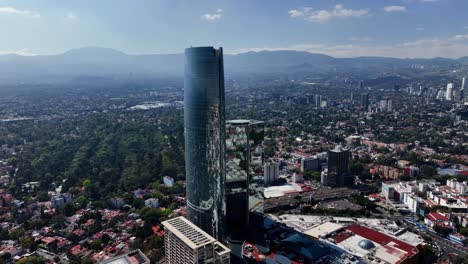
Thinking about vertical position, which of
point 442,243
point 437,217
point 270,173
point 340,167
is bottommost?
point 442,243

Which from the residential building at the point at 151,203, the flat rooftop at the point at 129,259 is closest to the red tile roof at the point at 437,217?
the flat rooftop at the point at 129,259

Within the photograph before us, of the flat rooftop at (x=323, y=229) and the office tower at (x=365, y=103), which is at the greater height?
the office tower at (x=365, y=103)

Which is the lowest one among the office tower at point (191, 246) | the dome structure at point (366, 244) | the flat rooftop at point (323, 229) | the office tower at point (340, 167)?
the flat rooftop at point (323, 229)

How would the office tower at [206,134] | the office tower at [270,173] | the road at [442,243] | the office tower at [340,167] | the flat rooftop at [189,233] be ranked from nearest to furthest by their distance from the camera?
the flat rooftop at [189,233], the office tower at [206,134], the road at [442,243], the office tower at [340,167], the office tower at [270,173]

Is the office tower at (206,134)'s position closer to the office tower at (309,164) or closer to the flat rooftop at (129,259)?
the flat rooftop at (129,259)

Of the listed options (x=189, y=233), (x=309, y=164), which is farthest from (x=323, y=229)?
Result: (x=309, y=164)

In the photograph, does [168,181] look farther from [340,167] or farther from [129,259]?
[340,167]

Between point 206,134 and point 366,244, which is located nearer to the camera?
point 206,134

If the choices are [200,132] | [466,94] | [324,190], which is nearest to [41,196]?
[200,132]
